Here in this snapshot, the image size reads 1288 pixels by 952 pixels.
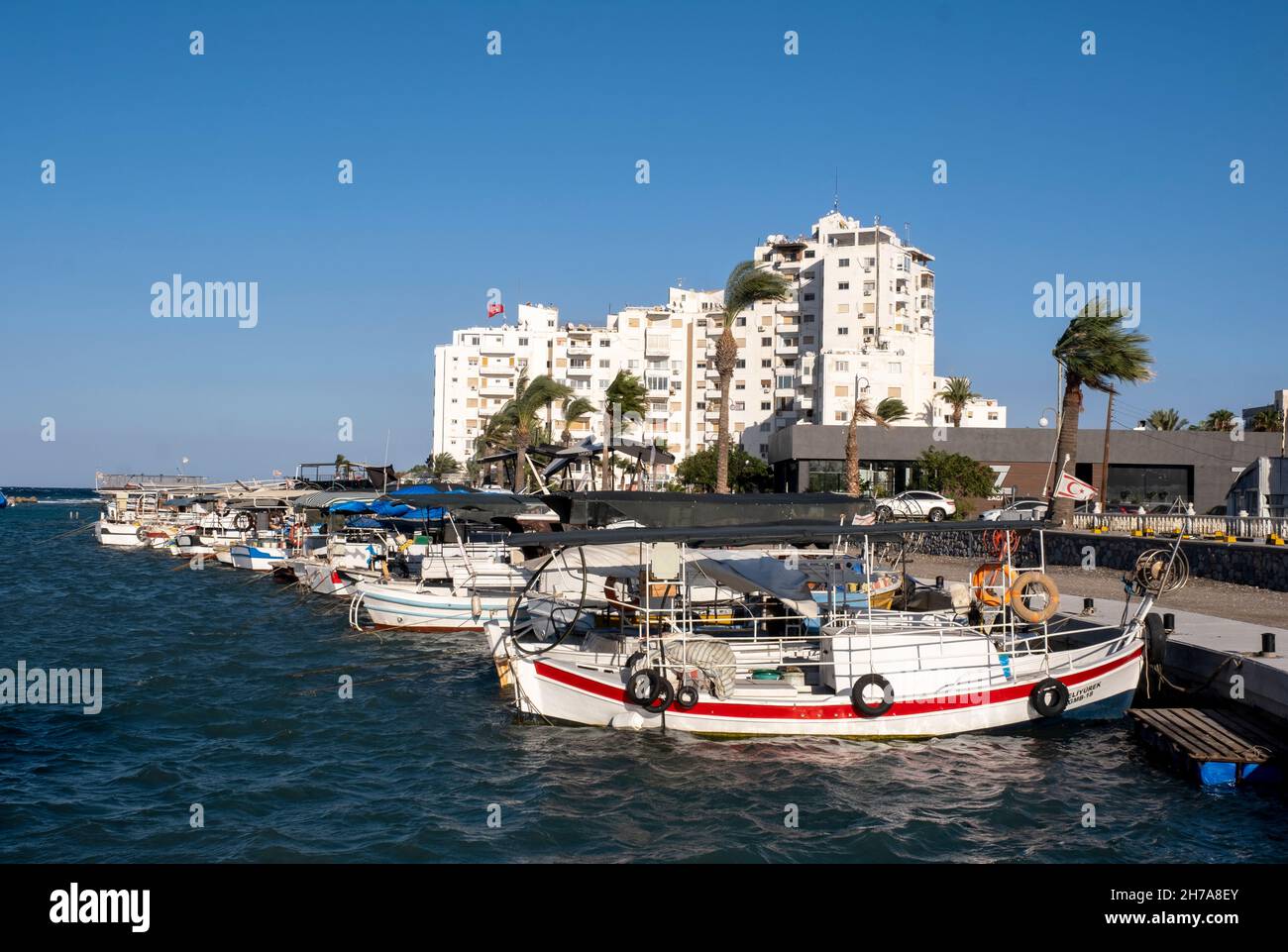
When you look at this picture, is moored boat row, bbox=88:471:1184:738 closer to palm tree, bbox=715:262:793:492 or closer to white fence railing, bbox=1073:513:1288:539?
white fence railing, bbox=1073:513:1288:539

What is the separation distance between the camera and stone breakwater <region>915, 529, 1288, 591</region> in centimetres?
3095

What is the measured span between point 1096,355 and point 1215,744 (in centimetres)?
3220

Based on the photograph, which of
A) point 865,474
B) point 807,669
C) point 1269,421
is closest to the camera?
point 807,669

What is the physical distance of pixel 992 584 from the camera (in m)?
22.0

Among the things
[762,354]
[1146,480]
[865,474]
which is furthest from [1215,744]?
[762,354]

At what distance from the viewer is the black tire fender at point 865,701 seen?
1830 centimetres

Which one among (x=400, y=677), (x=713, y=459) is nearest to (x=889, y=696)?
(x=400, y=677)

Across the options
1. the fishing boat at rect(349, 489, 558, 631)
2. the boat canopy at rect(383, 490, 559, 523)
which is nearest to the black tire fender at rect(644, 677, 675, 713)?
the fishing boat at rect(349, 489, 558, 631)

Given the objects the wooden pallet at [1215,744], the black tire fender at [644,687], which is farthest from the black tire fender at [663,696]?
the wooden pallet at [1215,744]

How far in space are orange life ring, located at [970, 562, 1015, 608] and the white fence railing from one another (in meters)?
13.3

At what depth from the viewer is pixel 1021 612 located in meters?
20.2

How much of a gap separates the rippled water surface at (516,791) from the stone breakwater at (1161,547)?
47.5ft

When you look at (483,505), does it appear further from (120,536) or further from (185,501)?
(185,501)

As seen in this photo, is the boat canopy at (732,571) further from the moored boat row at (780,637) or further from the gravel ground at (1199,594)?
the gravel ground at (1199,594)
